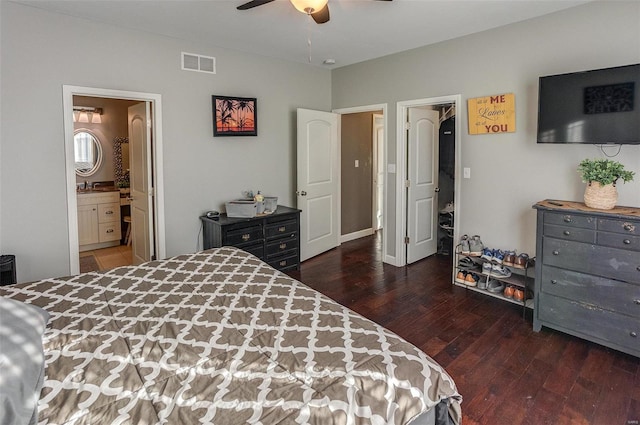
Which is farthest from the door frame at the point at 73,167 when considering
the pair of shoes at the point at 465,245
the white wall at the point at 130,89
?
the pair of shoes at the point at 465,245

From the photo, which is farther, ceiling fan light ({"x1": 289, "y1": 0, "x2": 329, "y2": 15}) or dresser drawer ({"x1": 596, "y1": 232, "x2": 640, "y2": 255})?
dresser drawer ({"x1": 596, "y1": 232, "x2": 640, "y2": 255})

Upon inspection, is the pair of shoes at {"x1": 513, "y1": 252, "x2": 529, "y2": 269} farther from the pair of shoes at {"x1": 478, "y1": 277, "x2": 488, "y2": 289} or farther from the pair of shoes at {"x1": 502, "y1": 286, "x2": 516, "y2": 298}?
the pair of shoes at {"x1": 478, "y1": 277, "x2": 488, "y2": 289}

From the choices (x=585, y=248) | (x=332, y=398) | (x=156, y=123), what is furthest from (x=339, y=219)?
(x=332, y=398)

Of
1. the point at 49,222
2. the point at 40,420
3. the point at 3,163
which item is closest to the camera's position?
the point at 40,420

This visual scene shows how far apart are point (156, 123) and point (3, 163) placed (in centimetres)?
126

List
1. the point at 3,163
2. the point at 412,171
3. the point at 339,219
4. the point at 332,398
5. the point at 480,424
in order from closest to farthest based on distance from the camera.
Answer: the point at 332,398
the point at 480,424
the point at 3,163
the point at 412,171
the point at 339,219

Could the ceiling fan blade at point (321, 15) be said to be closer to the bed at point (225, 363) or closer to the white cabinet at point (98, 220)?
the bed at point (225, 363)

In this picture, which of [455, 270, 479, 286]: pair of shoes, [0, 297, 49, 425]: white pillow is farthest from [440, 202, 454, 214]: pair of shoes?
[0, 297, 49, 425]: white pillow

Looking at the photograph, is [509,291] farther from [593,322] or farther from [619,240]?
[619,240]

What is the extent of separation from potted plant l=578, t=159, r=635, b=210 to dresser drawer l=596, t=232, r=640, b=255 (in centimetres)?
24

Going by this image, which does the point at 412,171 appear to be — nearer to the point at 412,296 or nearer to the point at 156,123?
the point at 412,296

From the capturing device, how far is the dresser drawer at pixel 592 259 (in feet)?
8.02

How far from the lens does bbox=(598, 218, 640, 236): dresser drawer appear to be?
2406mm

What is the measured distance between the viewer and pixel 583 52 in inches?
116
